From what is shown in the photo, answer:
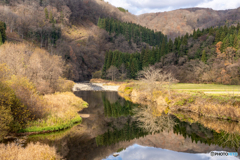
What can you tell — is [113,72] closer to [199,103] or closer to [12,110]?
[199,103]

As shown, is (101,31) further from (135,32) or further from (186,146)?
(186,146)

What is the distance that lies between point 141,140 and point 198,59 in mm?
66089

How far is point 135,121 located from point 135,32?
160605 millimetres

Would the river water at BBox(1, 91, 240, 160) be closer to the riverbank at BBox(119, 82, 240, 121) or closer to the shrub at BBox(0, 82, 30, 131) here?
the riverbank at BBox(119, 82, 240, 121)

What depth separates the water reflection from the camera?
1444 cm

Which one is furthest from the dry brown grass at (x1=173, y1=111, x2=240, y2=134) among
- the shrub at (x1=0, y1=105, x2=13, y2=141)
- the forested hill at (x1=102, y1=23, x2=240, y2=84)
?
the forested hill at (x1=102, y1=23, x2=240, y2=84)

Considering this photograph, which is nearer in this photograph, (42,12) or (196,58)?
(196,58)

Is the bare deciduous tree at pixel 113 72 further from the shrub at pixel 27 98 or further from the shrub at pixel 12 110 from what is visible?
the shrub at pixel 12 110

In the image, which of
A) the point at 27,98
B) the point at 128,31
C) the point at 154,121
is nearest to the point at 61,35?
the point at 128,31

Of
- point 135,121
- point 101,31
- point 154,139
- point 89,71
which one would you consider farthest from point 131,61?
point 154,139

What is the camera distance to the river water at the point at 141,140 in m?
14.8

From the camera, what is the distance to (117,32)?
173500mm

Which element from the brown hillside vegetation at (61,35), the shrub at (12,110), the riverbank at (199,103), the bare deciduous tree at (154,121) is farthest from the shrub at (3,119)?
the brown hillside vegetation at (61,35)

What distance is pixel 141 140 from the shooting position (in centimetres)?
1856
